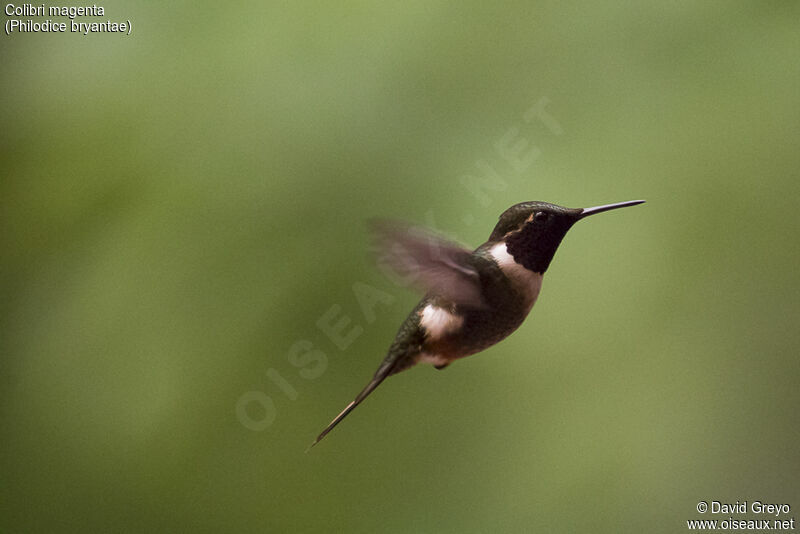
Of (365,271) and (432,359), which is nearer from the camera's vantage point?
(432,359)

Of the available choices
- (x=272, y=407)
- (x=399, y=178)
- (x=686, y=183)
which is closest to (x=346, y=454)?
(x=272, y=407)

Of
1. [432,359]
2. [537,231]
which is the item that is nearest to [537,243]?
[537,231]

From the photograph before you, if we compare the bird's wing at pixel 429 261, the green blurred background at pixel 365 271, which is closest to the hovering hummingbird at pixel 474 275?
the bird's wing at pixel 429 261

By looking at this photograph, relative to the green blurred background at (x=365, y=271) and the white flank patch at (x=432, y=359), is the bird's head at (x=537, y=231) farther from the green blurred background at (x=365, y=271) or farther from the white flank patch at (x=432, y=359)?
the green blurred background at (x=365, y=271)

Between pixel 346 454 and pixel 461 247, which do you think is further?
pixel 346 454

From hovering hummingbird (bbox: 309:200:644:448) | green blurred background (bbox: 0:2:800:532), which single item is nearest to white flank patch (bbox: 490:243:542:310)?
hovering hummingbird (bbox: 309:200:644:448)

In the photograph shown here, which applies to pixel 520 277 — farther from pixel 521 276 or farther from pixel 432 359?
pixel 432 359

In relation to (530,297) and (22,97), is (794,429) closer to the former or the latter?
(530,297)
